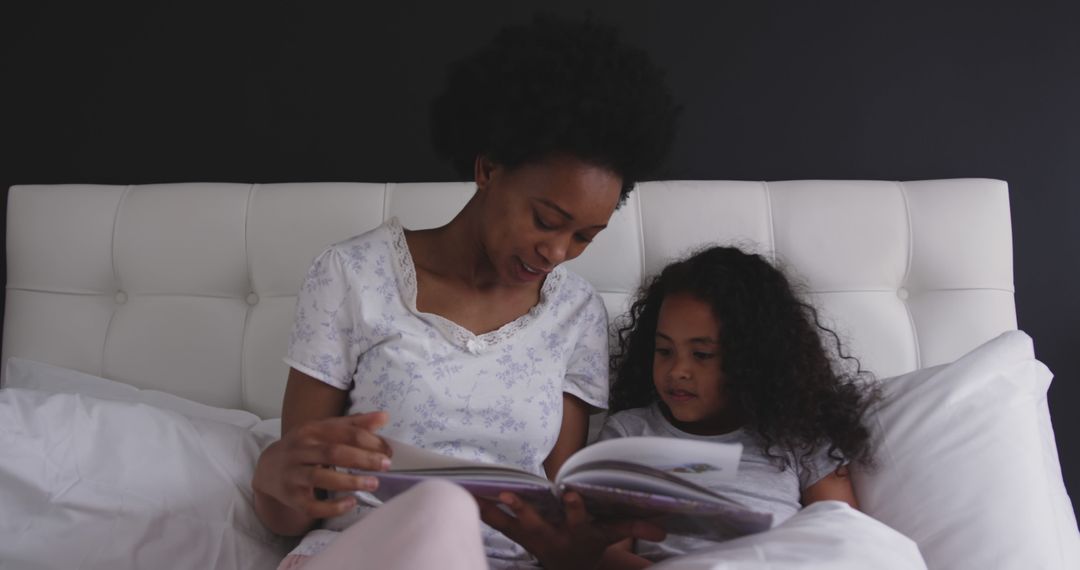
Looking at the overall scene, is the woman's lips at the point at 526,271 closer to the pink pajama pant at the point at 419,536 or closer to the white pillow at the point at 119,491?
the pink pajama pant at the point at 419,536

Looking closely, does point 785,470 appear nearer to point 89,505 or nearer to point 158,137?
point 89,505

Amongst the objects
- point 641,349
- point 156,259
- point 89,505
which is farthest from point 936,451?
point 156,259

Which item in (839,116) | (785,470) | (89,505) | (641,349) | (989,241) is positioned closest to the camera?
(89,505)

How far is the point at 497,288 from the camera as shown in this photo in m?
1.25

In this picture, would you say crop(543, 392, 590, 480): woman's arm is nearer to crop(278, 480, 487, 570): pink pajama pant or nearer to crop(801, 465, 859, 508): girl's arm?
crop(801, 465, 859, 508): girl's arm

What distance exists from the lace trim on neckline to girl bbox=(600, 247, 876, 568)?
0.77 feet

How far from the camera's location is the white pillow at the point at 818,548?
2.74 feet

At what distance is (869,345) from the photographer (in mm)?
1568

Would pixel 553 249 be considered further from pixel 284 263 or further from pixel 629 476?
pixel 284 263

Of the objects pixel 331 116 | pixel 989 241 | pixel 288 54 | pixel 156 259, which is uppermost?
pixel 288 54

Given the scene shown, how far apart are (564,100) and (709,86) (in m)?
0.98

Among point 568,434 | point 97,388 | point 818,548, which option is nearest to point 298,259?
point 97,388

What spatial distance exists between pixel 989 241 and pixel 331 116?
1392 mm

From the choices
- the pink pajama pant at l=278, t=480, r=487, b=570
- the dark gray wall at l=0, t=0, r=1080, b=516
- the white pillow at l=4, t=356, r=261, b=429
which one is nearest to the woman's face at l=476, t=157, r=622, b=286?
the pink pajama pant at l=278, t=480, r=487, b=570
